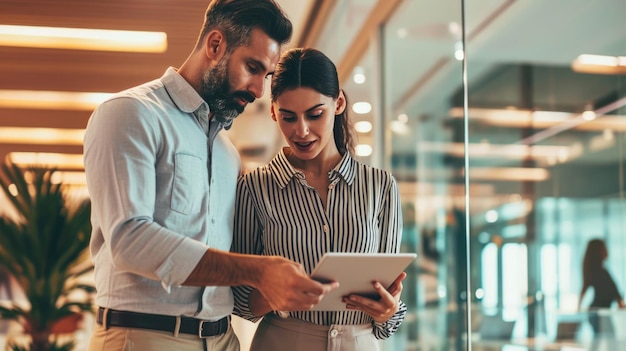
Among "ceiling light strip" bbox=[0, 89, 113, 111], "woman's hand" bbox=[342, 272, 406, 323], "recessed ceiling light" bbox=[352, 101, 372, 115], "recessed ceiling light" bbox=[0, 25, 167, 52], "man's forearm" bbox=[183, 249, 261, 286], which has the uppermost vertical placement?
"recessed ceiling light" bbox=[0, 25, 167, 52]

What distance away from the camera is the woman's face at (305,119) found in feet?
6.62

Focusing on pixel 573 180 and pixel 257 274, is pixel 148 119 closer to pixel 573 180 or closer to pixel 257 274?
pixel 257 274

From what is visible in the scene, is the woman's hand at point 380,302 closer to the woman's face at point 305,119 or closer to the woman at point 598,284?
the woman's face at point 305,119

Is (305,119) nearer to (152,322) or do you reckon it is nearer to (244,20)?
(244,20)

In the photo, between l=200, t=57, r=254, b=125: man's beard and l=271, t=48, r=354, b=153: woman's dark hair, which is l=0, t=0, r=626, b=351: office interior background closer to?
l=271, t=48, r=354, b=153: woman's dark hair

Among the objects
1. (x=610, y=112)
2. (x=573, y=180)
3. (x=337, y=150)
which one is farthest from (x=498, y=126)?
(x=337, y=150)

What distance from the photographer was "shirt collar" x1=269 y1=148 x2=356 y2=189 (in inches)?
80.3

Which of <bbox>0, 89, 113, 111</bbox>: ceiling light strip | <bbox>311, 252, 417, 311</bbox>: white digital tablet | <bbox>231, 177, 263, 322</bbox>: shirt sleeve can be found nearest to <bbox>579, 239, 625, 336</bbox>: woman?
<bbox>311, 252, 417, 311</bbox>: white digital tablet

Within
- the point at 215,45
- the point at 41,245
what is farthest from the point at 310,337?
the point at 41,245

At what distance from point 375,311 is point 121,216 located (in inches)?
25.3

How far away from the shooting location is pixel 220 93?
193 centimetres

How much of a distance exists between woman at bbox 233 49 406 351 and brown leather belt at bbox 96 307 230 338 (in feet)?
0.65

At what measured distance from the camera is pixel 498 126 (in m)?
3.77

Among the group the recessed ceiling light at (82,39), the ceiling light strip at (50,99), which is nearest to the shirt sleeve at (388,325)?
the recessed ceiling light at (82,39)
